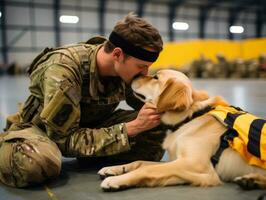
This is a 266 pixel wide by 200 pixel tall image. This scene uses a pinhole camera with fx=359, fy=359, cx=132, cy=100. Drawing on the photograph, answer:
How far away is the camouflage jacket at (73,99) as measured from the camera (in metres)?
2.93

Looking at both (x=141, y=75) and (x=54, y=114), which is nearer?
(x=54, y=114)

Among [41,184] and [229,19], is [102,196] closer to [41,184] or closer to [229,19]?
[41,184]

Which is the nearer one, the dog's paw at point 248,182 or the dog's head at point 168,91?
the dog's paw at point 248,182

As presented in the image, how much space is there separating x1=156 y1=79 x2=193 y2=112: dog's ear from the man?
7.5 inches

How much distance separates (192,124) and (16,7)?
2472 cm

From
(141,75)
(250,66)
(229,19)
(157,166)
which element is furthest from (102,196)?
(229,19)

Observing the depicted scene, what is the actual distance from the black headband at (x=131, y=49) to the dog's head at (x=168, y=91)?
0.24m

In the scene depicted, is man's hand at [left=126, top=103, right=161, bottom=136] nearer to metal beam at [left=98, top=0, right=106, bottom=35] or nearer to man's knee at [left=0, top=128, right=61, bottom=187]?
man's knee at [left=0, top=128, right=61, bottom=187]

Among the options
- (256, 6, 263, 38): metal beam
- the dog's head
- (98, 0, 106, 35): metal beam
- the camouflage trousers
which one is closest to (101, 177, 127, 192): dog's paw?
the camouflage trousers

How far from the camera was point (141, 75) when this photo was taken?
11.0 ft

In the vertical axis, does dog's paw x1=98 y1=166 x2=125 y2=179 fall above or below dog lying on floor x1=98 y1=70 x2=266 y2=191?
below

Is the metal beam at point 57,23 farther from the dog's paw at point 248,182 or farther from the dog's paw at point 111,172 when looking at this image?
the dog's paw at point 248,182

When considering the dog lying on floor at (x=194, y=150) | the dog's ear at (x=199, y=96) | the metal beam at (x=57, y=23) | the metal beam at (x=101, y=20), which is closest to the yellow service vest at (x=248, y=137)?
the dog lying on floor at (x=194, y=150)

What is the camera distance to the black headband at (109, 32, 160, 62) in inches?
120
